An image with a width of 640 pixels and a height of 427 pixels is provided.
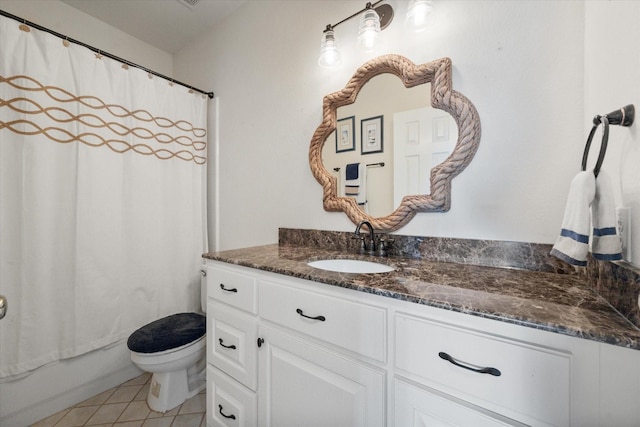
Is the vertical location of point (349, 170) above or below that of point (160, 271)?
above

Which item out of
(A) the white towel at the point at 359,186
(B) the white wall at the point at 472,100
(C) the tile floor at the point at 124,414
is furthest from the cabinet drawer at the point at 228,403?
(A) the white towel at the point at 359,186

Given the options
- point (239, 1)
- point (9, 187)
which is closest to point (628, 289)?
point (9, 187)

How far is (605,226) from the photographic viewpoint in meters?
0.60

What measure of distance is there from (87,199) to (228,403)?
141 centimetres

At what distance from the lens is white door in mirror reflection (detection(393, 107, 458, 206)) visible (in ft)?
3.79

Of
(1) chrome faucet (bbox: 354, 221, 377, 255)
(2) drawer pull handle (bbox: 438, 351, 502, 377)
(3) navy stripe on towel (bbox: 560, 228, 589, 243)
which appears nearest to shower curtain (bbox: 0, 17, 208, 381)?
(1) chrome faucet (bbox: 354, 221, 377, 255)

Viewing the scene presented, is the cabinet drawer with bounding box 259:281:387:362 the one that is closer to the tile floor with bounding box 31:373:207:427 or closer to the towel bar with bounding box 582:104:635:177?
the towel bar with bounding box 582:104:635:177

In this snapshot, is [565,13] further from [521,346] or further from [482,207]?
[521,346]

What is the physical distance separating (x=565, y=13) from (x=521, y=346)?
1.17 meters

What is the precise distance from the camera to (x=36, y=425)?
1415mm

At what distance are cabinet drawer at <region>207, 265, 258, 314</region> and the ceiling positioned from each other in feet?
6.34

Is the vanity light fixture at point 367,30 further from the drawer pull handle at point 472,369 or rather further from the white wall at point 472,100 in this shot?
the drawer pull handle at point 472,369

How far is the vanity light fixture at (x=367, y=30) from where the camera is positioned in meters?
1.28

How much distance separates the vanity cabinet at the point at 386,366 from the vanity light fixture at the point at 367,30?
120cm
